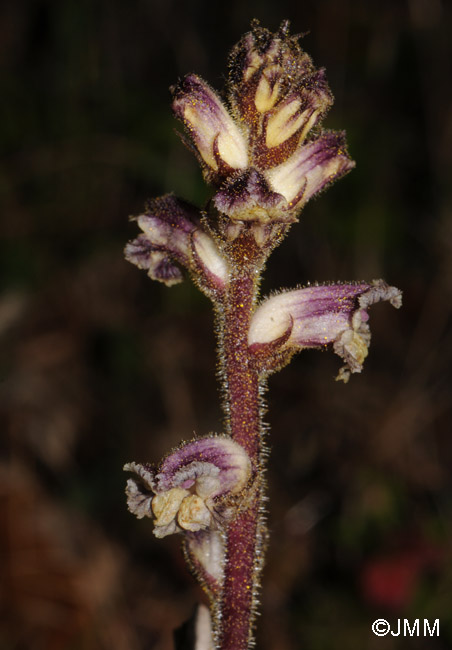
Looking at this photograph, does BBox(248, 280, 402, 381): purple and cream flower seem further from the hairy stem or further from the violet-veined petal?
the violet-veined petal

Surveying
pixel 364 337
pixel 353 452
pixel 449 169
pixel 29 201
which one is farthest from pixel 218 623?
pixel 449 169

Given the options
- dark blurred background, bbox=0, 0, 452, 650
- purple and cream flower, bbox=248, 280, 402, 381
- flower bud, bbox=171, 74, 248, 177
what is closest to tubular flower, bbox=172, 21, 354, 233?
flower bud, bbox=171, 74, 248, 177

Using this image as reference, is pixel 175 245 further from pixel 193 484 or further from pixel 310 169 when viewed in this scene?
pixel 193 484

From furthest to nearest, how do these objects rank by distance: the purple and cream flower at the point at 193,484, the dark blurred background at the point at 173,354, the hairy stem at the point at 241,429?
the dark blurred background at the point at 173,354 → the hairy stem at the point at 241,429 → the purple and cream flower at the point at 193,484

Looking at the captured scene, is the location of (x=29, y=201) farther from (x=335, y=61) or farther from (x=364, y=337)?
(x=364, y=337)

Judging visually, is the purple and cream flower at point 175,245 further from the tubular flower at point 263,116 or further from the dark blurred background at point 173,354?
the dark blurred background at point 173,354

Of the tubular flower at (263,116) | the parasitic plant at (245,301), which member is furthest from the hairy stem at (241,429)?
the tubular flower at (263,116)
